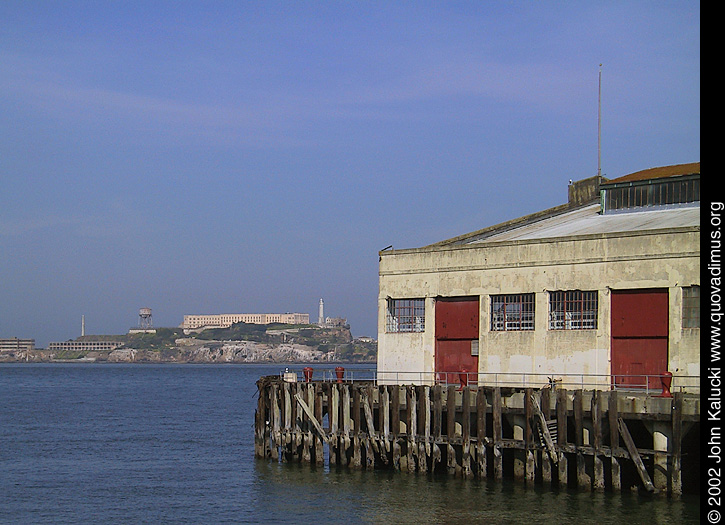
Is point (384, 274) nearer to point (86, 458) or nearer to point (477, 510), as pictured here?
point (477, 510)

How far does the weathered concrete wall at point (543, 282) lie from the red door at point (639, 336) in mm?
310

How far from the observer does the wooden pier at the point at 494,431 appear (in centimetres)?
3102

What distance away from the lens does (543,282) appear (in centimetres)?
3791

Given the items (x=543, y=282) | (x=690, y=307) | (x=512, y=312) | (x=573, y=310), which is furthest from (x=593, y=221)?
(x=690, y=307)

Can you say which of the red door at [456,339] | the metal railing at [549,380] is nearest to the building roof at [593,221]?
the red door at [456,339]

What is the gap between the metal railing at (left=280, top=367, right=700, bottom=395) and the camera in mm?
33812

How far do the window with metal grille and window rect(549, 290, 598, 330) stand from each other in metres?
3.38

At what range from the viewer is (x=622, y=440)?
105ft

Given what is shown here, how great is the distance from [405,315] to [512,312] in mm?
5450

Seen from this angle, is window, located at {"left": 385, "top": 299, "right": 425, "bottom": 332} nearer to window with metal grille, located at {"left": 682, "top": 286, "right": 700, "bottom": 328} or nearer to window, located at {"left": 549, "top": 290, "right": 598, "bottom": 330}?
window, located at {"left": 549, "top": 290, "right": 598, "bottom": 330}

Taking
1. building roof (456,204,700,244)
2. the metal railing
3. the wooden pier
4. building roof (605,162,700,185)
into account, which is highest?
building roof (605,162,700,185)

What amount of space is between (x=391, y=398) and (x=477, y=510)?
7212mm

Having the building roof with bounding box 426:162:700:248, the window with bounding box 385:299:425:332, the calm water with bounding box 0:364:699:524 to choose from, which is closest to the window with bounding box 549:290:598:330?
the building roof with bounding box 426:162:700:248

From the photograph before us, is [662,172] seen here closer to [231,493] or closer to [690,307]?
[690,307]
